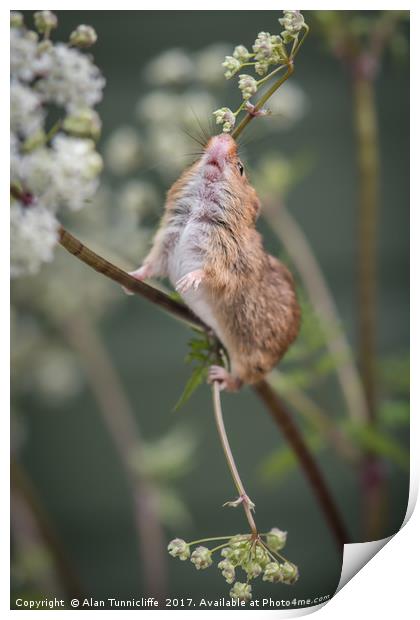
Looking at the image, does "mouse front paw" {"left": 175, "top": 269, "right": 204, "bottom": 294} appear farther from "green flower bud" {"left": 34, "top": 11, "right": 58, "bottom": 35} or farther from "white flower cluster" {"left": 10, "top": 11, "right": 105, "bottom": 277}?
"green flower bud" {"left": 34, "top": 11, "right": 58, "bottom": 35}

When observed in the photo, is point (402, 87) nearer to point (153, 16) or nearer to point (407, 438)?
point (153, 16)

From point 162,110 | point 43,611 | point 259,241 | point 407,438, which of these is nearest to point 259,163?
point 162,110

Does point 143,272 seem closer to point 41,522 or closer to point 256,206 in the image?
point 256,206

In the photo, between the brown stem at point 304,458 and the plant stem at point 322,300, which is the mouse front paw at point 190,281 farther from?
the plant stem at point 322,300

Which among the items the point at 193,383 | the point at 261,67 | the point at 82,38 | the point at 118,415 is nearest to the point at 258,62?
the point at 261,67

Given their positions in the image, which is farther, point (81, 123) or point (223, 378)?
point (223, 378)

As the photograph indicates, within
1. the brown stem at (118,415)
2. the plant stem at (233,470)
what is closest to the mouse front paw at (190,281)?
the plant stem at (233,470)
